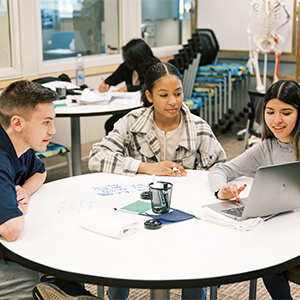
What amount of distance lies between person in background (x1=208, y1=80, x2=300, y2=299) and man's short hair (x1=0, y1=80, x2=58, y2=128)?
77cm

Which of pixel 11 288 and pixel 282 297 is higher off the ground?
pixel 11 288

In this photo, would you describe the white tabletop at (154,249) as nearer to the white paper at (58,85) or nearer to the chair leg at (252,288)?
the chair leg at (252,288)

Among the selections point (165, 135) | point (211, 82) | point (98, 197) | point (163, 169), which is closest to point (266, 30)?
point (211, 82)

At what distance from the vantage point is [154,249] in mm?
1498

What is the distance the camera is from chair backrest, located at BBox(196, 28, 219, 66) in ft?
22.2

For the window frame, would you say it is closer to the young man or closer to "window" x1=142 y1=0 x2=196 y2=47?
"window" x1=142 y1=0 x2=196 y2=47

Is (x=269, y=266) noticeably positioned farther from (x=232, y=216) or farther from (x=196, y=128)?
(x=196, y=128)

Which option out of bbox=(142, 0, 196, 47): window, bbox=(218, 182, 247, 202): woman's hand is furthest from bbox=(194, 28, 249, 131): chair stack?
bbox=(218, 182, 247, 202): woman's hand

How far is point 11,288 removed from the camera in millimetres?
1688

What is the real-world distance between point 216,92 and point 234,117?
108 cm

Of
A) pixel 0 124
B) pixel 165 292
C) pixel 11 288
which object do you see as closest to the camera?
pixel 165 292

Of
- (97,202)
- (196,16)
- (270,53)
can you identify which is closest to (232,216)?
(97,202)

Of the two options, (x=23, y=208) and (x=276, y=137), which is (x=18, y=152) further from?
(x=276, y=137)

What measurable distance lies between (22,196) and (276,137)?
111 centimetres
